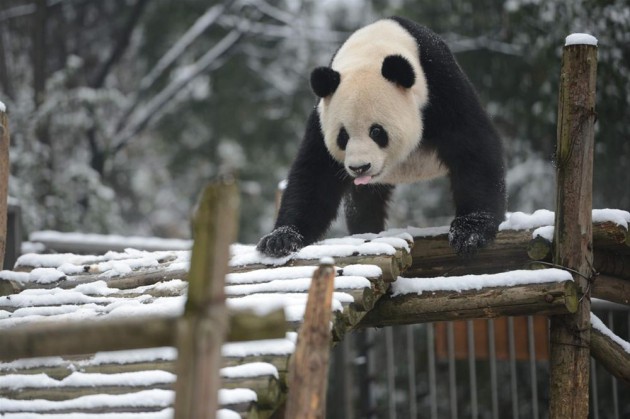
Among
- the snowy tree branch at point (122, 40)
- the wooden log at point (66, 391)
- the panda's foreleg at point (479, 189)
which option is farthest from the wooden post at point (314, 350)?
the snowy tree branch at point (122, 40)

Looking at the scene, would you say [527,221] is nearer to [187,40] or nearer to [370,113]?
[370,113]

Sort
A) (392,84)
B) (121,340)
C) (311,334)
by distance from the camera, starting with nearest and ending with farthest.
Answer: (121,340), (311,334), (392,84)

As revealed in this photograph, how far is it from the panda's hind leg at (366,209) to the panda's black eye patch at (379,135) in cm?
102

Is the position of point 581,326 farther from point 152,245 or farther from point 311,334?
point 152,245

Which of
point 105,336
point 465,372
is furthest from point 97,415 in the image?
point 465,372

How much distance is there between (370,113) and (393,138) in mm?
181

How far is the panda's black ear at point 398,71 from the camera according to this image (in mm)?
4164

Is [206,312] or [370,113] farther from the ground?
[370,113]

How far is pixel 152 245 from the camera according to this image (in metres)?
5.91

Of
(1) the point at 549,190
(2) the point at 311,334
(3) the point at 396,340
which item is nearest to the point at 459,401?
(3) the point at 396,340

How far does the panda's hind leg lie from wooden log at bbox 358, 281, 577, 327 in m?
1.39

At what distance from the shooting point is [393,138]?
4301 mm

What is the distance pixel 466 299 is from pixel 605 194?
474cm

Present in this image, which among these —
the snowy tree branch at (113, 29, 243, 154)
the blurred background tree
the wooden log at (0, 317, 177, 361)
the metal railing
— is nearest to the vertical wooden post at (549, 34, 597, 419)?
the metal railing
